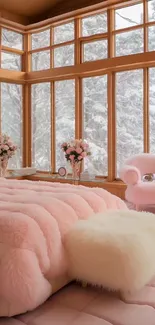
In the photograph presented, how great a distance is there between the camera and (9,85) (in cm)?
717

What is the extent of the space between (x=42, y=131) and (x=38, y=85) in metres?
0.95

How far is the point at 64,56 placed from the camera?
688cm

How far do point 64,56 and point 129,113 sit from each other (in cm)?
181

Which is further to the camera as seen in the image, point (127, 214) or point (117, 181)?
point (117, 181)

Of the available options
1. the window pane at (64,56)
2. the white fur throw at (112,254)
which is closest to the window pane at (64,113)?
the window pane at (64,56)

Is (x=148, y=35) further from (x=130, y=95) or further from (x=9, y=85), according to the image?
(x=9, y=85)

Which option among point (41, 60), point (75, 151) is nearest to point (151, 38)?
A: point (75, 151)

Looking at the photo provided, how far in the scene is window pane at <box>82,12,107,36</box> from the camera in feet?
20.9

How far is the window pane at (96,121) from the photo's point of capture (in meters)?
6.43

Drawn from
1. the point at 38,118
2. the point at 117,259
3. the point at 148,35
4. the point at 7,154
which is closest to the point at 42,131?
the point at 38,118

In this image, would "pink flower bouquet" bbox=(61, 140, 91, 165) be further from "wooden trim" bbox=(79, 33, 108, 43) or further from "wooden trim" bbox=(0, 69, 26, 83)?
"wooden trim" bbox=(0, 69, 26, 83)

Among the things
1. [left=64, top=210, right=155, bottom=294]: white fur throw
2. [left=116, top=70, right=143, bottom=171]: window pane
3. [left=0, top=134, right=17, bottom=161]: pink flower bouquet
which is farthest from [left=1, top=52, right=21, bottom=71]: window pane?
[left=64, top=210, right=155, bottom=294]: white fur throw

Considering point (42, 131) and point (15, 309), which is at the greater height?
point (42, 131)

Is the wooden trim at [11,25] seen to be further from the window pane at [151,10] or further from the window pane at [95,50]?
the window pane at [151,10]
